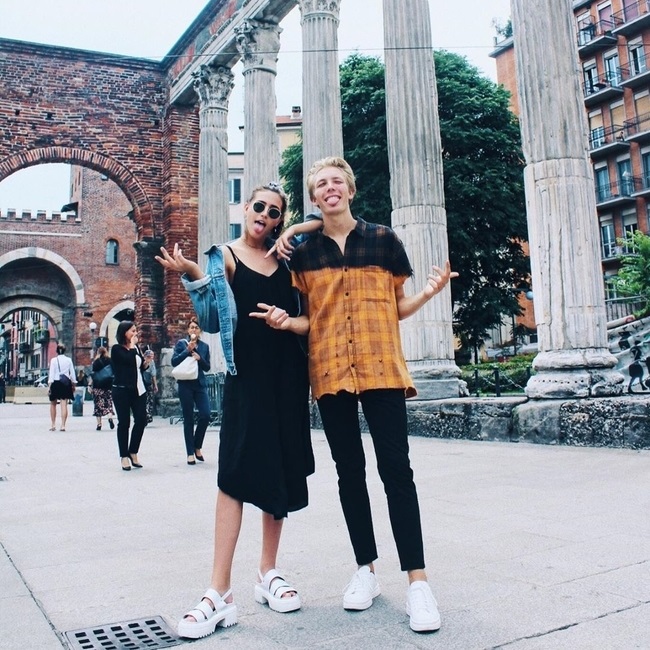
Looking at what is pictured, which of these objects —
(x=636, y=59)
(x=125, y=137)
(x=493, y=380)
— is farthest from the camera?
(x=636, y=59)

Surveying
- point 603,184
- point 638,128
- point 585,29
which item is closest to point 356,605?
point 638,128

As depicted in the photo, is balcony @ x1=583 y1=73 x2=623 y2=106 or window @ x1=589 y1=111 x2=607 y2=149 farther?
window @ x1=589 y1=111 x2=607 y2=149

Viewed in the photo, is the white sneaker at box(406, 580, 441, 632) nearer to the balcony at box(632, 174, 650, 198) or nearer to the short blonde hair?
the short blonde hair

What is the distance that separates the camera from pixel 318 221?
3131 mm

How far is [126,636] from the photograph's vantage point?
2.52m

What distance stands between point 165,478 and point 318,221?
4602 millimetres

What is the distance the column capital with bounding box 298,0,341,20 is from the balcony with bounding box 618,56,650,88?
27610 millimetres

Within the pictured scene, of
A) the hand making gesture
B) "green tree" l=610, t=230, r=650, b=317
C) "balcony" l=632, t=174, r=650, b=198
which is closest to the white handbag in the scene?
the hand making gesture

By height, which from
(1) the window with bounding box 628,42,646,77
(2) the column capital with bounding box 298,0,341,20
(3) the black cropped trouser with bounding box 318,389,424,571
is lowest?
(3) the black cropped trouser with bounding box 318,389,424,571

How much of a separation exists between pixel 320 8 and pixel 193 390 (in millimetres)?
8785

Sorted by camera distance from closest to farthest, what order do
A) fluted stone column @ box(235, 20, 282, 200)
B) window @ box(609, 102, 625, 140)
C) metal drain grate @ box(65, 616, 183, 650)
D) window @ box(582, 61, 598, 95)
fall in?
metal drain grate @ box(65, 616, 183, 650)
fluted stone column @ box(235, 20, 282, 200)
window @ box(609, 102, 625, 140)
window @ box(582, 61, 598, 95)

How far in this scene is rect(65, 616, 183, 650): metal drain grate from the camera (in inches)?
96.0

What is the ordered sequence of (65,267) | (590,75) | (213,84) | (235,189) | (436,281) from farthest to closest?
1. (235,189)
2. (65,267)
3. (590,75)
4. (213,84)
5. (436,281)

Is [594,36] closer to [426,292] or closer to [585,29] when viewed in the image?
[585,29]
